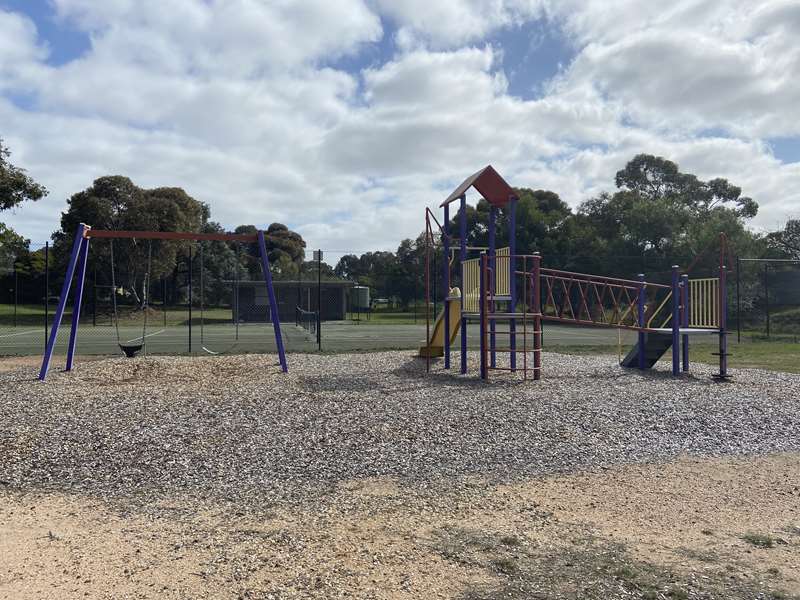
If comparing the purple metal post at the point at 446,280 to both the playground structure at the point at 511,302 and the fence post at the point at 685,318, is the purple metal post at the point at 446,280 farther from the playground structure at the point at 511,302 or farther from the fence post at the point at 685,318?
the fence post at the point at 685,318

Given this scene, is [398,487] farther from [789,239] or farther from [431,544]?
[789,239]

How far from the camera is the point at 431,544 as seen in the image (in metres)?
3.88

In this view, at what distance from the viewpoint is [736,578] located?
340 cm

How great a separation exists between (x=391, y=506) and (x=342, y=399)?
13.5ft

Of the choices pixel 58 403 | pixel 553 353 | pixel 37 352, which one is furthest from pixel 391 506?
pixel 37 352

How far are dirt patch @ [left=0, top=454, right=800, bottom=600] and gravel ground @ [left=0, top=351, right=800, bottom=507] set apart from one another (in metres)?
0.43

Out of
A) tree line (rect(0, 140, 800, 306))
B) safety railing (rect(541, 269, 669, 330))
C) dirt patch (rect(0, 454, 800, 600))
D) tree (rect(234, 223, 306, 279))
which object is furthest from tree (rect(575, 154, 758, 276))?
dirt patch (rect(0, 454, 800, 600))

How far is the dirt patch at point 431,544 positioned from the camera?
3275 mm

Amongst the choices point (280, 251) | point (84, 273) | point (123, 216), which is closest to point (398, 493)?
point (84, 273)

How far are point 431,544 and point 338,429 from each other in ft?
10.2

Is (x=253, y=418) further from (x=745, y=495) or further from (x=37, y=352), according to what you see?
(x=37, y=352)

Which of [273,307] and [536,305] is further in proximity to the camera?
[273,307]

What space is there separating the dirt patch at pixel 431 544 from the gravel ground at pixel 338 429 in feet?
1.40

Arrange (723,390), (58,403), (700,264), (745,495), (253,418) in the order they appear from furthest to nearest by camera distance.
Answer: (700,264) < (723,390) < (58,403) < (253,418) < (745,495)
